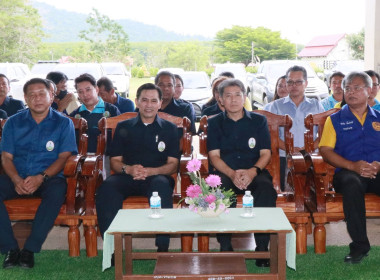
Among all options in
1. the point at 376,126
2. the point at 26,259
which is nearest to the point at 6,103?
the point at 26,259

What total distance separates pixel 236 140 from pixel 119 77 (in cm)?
1541

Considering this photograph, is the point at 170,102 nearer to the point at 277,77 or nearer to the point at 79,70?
the point at 277,77

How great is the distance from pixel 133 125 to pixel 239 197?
102 cm

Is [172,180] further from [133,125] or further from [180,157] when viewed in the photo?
[133,125]

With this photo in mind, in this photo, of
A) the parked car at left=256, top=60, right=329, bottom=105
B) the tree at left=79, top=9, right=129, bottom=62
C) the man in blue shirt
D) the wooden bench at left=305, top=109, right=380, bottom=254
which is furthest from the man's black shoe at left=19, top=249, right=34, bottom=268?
the tree at left=79, top=9, right=129, bottom=62

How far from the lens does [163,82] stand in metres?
5.76

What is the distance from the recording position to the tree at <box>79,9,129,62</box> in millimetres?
33906

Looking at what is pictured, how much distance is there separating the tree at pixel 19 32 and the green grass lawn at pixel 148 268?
27.4 metres

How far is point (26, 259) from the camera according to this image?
13.0ft

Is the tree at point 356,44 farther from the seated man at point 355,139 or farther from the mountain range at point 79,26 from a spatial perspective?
the mountain range at point 79,26

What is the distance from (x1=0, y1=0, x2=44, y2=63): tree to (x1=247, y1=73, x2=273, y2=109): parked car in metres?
17.2

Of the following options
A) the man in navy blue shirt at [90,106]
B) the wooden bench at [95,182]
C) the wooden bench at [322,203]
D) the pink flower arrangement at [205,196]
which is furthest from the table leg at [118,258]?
the man in navy blue shirt at [90,106]

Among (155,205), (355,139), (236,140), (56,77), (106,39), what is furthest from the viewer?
(106,39)

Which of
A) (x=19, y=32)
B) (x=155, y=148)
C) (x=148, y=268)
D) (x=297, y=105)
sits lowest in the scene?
(x=148, y=268)
